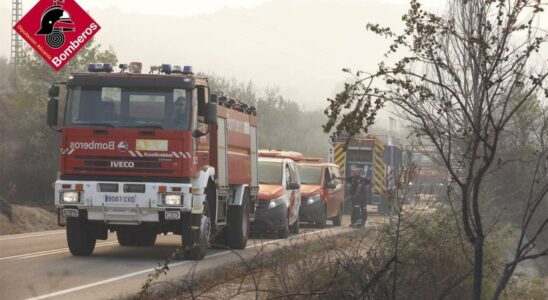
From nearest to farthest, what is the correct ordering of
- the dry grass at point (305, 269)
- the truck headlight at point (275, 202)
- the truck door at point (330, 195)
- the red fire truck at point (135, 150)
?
the dry grass at point (305, 269) → the red fire truck at point (135, 150) → the truck headlight at point (275, 202) → the truck door at point (330, 195)

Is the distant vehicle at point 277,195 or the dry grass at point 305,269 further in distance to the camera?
the distant vehicle at point 277,195

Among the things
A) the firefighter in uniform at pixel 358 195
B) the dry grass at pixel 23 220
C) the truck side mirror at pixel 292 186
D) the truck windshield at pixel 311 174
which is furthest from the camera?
the truck windshield at pixel 311 174

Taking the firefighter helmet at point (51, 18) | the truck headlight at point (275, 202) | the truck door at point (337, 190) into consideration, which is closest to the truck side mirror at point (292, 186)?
the truck headlight at point (275, 202)

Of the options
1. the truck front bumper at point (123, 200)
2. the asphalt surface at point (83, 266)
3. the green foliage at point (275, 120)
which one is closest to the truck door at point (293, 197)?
the asphalt surface at point (83, 266)

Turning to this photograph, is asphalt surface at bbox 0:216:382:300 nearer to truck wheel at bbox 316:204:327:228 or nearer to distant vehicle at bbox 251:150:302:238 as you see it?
distant vehicle at bbox 251:150:302:238

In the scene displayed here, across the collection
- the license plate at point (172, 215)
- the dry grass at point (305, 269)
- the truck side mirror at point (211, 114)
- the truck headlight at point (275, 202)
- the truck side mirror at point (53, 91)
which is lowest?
the dry grass at point (305, 269)

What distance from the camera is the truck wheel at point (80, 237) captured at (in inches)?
671

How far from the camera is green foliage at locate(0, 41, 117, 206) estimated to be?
36.2 meters

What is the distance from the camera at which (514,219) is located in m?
24.3

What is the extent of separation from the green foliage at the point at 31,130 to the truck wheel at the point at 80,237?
17.0m

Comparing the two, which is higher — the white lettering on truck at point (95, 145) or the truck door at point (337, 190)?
the white lettering on truck at point (95, 145)

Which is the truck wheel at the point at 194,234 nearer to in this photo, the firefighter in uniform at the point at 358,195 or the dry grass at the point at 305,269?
the dry grass at the point at 305,269

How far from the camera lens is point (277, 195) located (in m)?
23.3

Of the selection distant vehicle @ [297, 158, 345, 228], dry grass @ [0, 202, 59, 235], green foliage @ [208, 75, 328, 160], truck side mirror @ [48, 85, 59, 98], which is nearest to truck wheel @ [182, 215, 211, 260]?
truck side mirror @ [48, 85, 59, 98]
